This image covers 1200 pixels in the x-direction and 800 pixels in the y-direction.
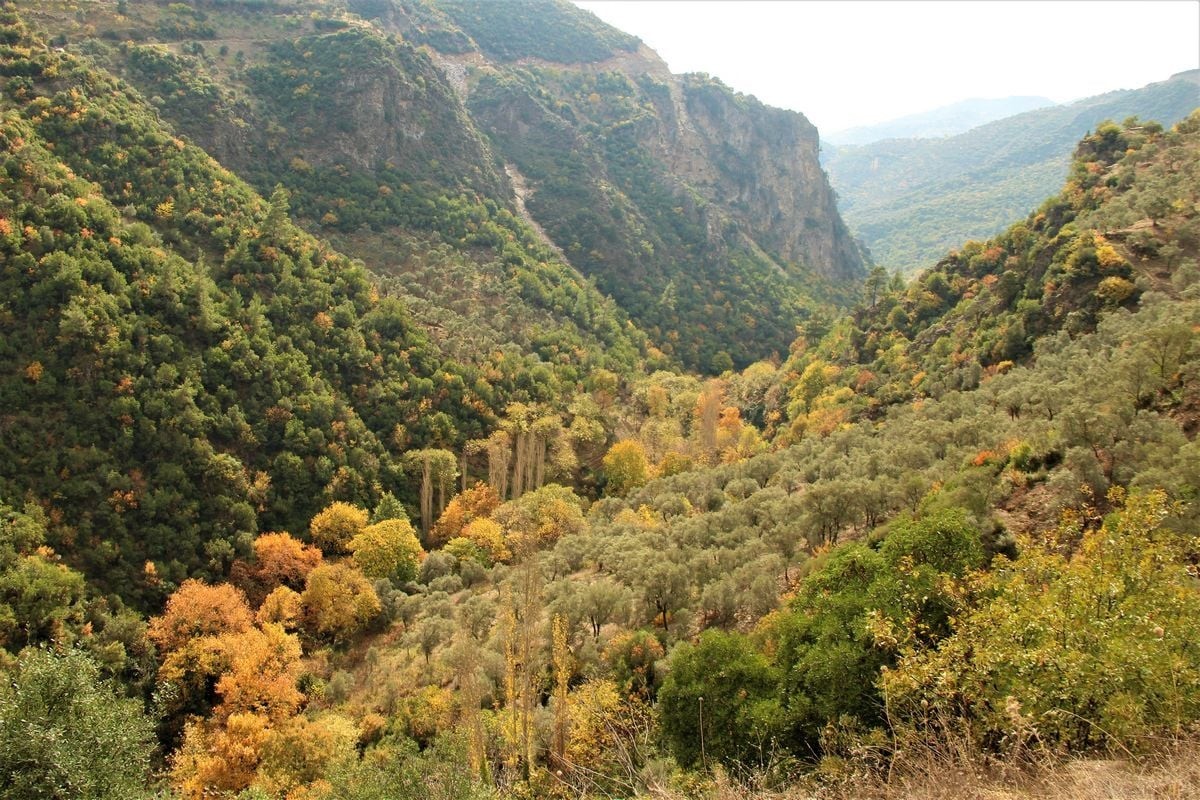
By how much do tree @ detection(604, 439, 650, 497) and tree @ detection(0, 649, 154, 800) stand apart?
47.7 m

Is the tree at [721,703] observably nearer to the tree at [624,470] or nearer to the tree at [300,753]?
the tree at [300,753]

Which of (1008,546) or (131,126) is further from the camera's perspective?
(131,126)

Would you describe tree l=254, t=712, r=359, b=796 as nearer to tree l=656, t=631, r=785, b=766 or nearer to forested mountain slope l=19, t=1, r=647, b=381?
tree l=656, t=631, r=785, b=766

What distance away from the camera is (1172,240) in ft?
144

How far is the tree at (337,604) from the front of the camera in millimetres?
41875

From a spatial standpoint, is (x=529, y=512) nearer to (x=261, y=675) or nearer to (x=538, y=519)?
(x=538, y=519)

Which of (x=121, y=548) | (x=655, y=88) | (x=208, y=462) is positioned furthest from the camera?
(x=655, y=88)

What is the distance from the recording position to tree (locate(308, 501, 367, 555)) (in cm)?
5109

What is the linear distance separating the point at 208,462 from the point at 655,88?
535 ft

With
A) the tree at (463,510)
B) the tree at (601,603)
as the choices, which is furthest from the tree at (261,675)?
the tree at (463,510)

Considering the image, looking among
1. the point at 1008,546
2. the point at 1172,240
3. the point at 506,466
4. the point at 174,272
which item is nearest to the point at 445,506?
the point at 506,466

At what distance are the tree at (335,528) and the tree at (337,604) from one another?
7.26 meters

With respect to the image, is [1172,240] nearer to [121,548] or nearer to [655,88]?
[121,548]

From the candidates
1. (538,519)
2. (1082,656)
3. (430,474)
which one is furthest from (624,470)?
(1082,656)
